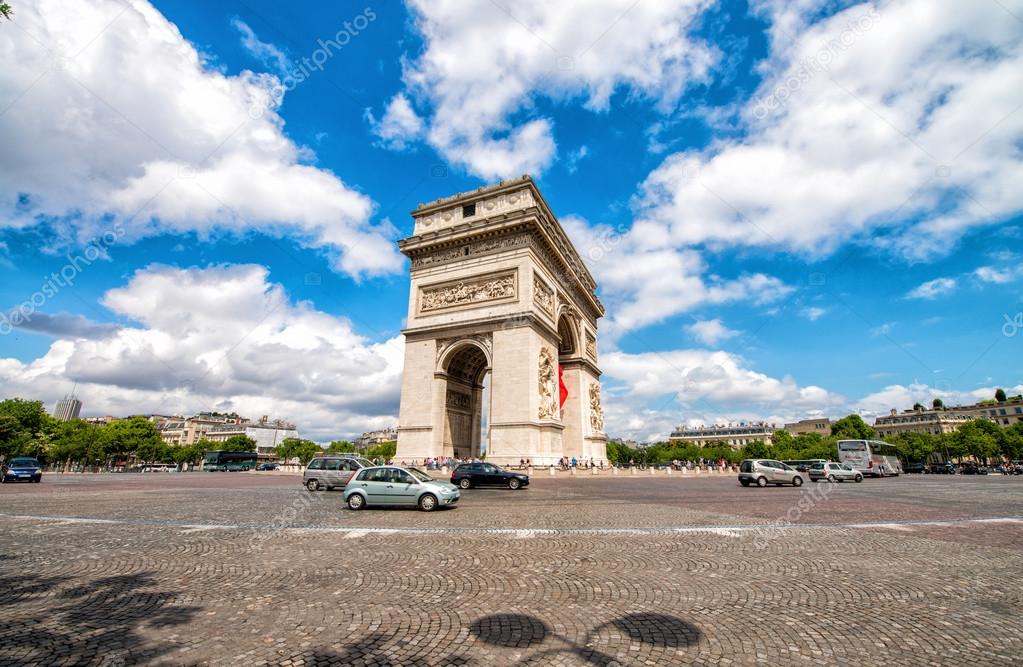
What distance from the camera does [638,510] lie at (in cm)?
1256

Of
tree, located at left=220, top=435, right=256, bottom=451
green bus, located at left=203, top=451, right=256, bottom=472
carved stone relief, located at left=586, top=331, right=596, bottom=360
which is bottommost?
green bus, located at left=203, top=451, right=256, bottom=472

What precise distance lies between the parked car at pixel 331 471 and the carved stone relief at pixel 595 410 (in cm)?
2540

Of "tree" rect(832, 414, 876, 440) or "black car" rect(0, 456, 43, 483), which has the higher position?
"tree" rect(832, 414, 876, 440)

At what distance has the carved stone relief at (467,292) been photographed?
32375 millimetres

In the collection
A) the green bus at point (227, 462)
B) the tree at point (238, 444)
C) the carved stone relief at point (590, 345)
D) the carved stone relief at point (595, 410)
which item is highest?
the carved stone relief at point (590, 345)

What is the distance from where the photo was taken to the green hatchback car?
1273cm

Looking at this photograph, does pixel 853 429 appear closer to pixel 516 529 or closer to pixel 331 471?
pixel 331 471

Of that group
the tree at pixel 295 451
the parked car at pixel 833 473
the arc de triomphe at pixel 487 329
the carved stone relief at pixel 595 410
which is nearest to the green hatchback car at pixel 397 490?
the arc de triomphe at pixel 487 329

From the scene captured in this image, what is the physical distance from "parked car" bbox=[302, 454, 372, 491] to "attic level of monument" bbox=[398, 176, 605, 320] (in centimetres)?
→ 1846

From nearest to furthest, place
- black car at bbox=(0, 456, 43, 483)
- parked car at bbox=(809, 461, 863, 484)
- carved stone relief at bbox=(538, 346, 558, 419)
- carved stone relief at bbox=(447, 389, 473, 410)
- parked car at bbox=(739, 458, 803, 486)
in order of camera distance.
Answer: parked car at bbox=(739, 458, 803, 486) → black car at bbox=(0, 456, 43, 483) → parked car at bbox=(809, 461, 863, 484) → carved stone relief at bbox=(538, 346, 558, 419) → carved stone relief at bbox=(447, 389, 473, 410)

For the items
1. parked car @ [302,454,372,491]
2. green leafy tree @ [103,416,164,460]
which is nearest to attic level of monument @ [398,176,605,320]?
parked car @ [302,454,372,491]

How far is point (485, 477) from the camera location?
2106 centimetres

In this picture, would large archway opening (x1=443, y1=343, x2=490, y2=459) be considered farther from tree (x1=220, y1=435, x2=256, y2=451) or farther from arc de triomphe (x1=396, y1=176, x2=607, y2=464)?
tree (x1=220, y1=435, x2=256, y2=451)

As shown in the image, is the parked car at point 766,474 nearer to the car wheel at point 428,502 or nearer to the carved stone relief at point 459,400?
the car wheel at point 428,502
